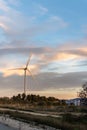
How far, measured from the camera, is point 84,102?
39.6 m

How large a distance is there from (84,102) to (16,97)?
88391mm

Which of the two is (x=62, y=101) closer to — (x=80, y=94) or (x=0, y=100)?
(x=0, y=100)

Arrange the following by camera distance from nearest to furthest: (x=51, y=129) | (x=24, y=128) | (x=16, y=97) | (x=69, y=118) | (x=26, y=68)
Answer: (x=51, y=129), (x=24, y=128), (x=69, y=118), (x=26, y=68), (x=16, y=97)

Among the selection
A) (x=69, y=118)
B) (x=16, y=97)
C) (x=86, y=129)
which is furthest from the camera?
(x=16, y=97)

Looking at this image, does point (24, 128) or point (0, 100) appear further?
point (0, 100)

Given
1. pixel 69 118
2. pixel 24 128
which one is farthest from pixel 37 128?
pixel 69 118

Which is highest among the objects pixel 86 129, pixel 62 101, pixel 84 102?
pixel 62 101

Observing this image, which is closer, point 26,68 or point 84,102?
point 84,102

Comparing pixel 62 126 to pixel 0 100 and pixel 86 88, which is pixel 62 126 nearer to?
pixel 86 88

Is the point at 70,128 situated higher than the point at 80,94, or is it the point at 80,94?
the point at 80,94

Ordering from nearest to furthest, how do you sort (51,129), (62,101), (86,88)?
(51,129) → (86,88) → (62,101)

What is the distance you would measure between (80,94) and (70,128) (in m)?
13.5

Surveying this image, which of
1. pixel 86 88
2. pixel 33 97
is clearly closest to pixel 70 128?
pixel 86 88

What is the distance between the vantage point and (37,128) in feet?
91.4
